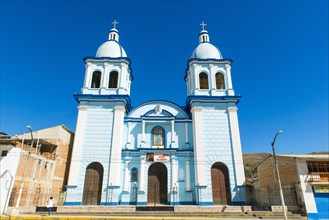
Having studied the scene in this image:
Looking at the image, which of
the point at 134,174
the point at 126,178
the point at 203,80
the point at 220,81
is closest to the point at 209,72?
the point at 203,80

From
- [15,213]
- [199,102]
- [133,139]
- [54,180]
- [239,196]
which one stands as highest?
[199,102]

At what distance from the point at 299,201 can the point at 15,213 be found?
20.8 m

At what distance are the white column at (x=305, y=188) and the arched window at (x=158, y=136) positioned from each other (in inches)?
474

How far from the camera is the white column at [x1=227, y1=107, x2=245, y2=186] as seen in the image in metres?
19.8

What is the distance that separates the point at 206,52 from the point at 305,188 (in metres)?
16.4

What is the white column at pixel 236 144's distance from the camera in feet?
64.9

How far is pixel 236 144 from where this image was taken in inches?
826

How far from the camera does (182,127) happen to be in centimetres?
2286

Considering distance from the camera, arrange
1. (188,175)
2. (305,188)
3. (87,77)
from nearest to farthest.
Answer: (305,188), (188,175), (87,77)

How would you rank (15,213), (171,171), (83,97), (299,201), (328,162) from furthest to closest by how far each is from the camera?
(83,97)
(171,171)
(328,162)
(299,201)
(15,213)

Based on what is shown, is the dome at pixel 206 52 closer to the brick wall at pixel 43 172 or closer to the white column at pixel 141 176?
the white column at pixel 141 176

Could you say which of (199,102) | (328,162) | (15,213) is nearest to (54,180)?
(15,213)

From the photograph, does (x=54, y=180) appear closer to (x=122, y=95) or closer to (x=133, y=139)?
(x=133, y=139)

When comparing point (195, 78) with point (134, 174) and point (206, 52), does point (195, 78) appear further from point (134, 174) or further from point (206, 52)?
point (134, 174)
